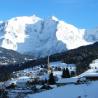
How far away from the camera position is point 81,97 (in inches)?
1772

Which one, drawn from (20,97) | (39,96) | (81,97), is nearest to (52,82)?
(20,97)

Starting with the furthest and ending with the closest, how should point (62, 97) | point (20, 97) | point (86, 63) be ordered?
1. point (86, 63)
2. point (20, 97)
3. point (62, 97)

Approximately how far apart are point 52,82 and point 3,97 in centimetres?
3699

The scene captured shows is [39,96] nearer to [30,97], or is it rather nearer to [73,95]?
[30,97]

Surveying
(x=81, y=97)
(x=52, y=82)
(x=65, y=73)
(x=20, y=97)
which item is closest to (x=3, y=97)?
(x=20, y=97)

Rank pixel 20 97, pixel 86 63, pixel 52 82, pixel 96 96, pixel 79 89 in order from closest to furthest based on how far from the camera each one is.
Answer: pixel 96 96
pixel 79 89
pixel 20 97
pixel 52 82
pixel 86 63

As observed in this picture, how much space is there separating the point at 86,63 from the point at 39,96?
146910 mm

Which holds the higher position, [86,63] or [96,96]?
[86,63]

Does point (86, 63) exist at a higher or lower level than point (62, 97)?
higher

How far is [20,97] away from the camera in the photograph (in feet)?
192

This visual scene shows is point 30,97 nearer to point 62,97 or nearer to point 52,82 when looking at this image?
point 62,97

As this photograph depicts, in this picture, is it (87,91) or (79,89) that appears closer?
(87,91)

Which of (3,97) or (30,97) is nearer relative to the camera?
(30,97)

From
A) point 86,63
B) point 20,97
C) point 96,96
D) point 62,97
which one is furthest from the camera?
point 86,63
